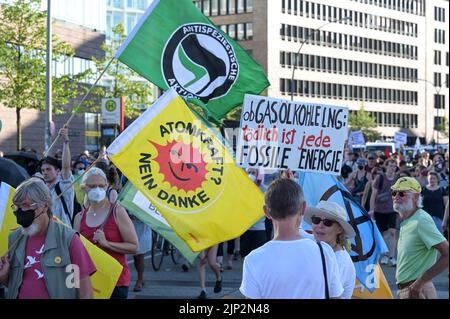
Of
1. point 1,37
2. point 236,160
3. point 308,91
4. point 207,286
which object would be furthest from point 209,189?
point 308,91

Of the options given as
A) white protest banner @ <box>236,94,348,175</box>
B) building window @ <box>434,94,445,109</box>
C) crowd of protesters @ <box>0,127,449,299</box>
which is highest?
building window @ <box>434,94,445,109</box>

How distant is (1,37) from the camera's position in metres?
32.0

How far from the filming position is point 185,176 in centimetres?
681

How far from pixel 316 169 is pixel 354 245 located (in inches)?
34.5

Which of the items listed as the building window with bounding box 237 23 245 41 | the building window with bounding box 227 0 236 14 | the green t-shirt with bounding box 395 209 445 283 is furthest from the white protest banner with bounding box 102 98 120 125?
the building window with bounding box 227 0 236 14

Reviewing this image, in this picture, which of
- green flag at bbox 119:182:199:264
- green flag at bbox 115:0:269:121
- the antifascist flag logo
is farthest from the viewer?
the antifascist flag logo

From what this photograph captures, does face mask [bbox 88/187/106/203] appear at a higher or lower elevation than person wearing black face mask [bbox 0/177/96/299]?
higher

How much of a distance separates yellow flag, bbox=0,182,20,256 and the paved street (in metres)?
4.29

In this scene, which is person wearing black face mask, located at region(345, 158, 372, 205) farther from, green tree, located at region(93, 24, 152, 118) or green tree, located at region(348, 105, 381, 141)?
green tree, located at region(348, 105, 381, 141)

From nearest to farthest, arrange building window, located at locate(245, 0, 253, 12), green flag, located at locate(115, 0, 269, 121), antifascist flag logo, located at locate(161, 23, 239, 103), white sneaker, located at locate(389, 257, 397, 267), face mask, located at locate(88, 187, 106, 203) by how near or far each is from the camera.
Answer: face mask, located at locate(88, 187, 106, 203) → green flag, located at locate(115, 0, 269, 121) → antifascist flag logo, located at locate(161, 23, 239, 103) → white sneaker, located at locate(389, 257, 397, 267) → building window, located at locate(245, 0, 253, 12)

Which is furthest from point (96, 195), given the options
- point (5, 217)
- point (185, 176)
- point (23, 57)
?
point (23, 57)

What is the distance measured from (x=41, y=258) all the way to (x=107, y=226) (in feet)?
5.86

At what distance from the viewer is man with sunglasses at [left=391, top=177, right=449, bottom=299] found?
6.29 meters
